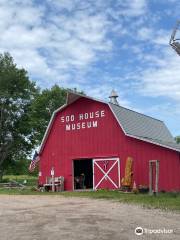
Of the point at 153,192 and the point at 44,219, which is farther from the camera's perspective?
the point at 153,192

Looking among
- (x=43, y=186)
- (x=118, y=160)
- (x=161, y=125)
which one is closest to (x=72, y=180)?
(x=43, y=186)

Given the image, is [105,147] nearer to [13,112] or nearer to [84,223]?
[84,223]

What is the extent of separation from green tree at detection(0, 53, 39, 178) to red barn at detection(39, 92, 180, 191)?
64.0 feet

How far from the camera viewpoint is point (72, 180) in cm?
2717

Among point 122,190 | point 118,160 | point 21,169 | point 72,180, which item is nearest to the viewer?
point 122,190

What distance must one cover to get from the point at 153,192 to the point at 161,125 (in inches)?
452

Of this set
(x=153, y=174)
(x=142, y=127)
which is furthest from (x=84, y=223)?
(x=142, y=127)

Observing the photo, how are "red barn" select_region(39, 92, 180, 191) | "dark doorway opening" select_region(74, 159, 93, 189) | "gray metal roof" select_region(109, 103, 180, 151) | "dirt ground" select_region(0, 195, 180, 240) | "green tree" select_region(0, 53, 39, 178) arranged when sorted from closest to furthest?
"dirt ground" select_region(0, 195, 180, 240), "red barn" select_region(39, 92, 180, 191), "gray metal roof" select_region(109, 103, 180, 151), "dark doorway opening" select_region(74, 159, 93, 189), "green tree" select_region(0, 53, 39, 178)

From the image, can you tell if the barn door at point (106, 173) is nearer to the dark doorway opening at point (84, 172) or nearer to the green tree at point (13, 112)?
the dark doorway opening at point (84, 172)

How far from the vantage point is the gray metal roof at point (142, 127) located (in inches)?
987

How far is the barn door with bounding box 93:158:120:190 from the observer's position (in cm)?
2517

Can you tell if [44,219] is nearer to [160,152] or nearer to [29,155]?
[160,152]

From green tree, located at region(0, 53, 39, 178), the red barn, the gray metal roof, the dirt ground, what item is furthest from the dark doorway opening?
green tree, located at region(0, 53, 39, 178)

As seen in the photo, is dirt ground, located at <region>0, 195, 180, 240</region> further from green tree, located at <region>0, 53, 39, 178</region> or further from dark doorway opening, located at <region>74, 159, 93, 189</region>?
green tree, located at <region>0, 53, 39, 178</region>
